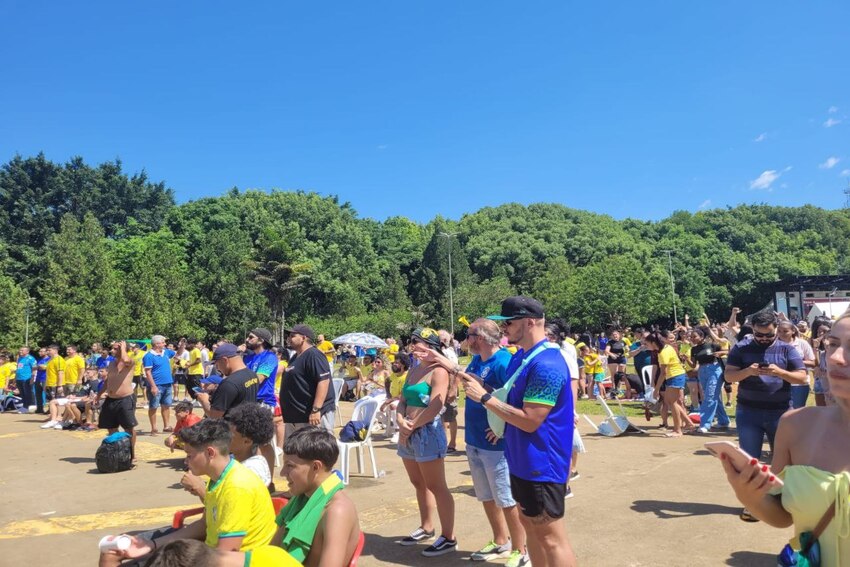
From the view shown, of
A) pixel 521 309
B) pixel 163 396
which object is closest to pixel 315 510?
pixel 521 309

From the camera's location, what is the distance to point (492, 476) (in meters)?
4.32

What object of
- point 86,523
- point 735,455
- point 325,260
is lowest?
point 86,523

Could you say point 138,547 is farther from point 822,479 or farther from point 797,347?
point 797,347

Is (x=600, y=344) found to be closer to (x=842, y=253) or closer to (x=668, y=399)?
(x=668, y=399)

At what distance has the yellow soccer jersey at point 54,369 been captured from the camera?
46.2ft

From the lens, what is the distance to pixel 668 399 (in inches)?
373

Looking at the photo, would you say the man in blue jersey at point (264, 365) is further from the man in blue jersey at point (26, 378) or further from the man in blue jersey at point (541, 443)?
the man in blue jersey at point (26, 378)

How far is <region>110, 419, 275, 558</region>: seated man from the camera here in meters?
2.95

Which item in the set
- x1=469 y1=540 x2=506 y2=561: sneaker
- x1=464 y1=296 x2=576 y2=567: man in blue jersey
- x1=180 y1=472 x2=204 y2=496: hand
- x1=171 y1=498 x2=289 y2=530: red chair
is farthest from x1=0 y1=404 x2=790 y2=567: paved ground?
x1=180 y1=472 x2=204 y2=496: hand

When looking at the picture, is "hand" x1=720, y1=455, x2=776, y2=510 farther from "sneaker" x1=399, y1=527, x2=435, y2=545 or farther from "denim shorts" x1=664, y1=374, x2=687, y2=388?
"denim shorts" x1=664, y1=374, x2=687, y2=388

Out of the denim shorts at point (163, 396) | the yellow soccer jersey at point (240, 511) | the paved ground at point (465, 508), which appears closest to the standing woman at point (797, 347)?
the paved ground at point (465, 508)

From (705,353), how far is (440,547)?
6937 millimetres

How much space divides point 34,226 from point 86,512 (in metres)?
49.5

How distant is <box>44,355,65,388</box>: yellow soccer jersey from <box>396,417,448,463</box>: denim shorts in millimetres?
12767
